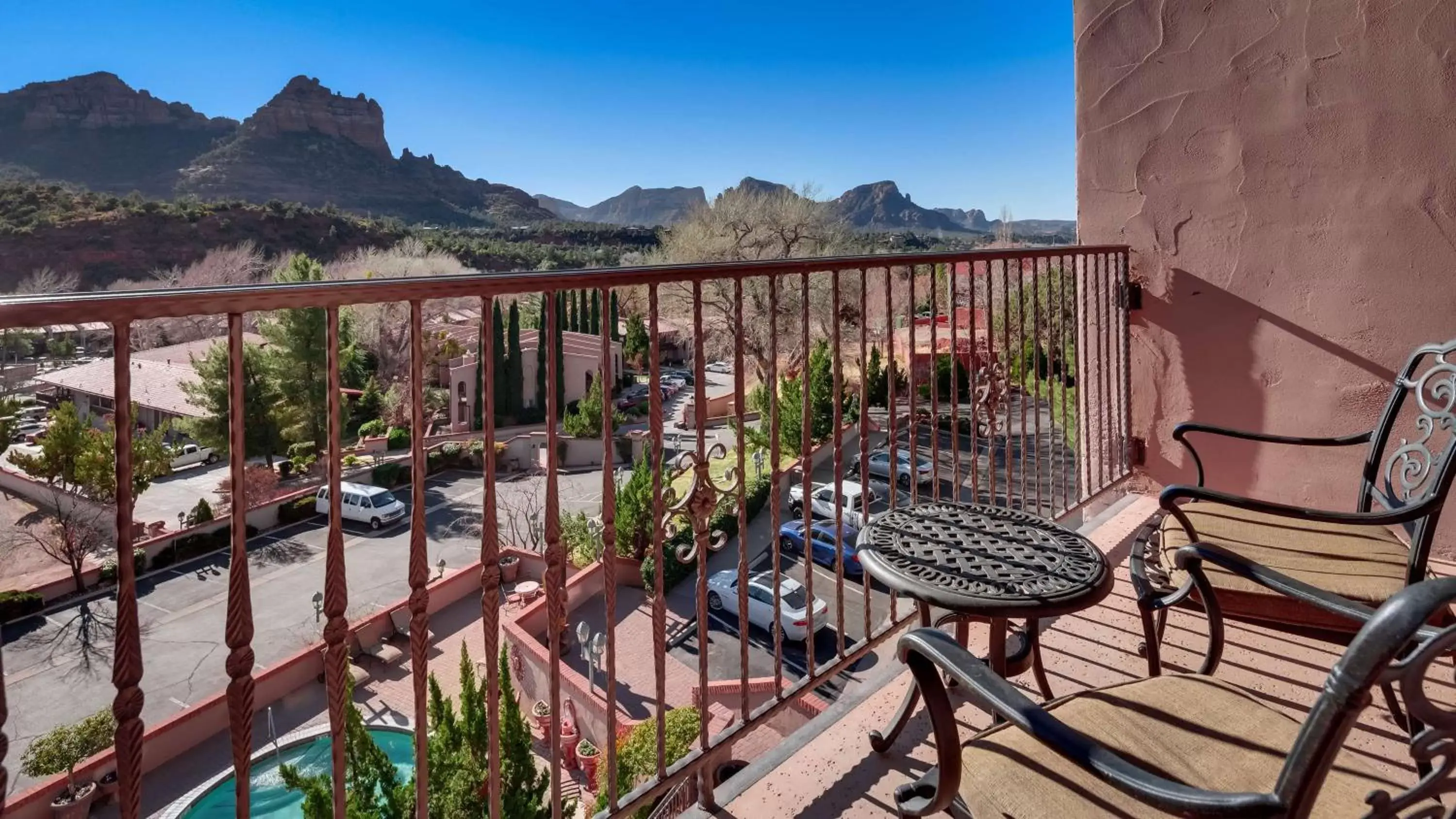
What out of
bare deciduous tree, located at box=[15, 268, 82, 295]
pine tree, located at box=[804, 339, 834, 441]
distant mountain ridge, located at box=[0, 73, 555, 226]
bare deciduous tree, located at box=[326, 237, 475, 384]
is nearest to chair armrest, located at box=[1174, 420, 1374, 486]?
pine tree, located at box=[804, 339, 834, 441]

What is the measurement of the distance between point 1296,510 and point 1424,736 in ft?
3.11

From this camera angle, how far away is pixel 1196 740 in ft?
3.36

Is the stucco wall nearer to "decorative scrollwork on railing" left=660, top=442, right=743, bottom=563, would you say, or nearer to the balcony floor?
the balcony floor

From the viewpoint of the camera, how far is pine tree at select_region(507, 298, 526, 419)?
25438mm

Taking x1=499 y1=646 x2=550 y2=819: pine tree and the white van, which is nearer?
x1=499 y1=646 x2=550 y2=819: pine tree

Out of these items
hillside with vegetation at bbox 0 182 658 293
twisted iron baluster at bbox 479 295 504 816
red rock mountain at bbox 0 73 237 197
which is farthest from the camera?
red rock mountain at bbox 0 73 237 197

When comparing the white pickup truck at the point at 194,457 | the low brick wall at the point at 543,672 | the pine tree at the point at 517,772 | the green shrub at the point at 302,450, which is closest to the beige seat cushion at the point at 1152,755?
the pine tree at the point at 517,772

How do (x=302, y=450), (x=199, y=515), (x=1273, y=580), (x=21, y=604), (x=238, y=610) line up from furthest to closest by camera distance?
(x=302, y=450) < (x=199, y=515) < (x=21, y=604) < (x=1273, y=580) < (x=238, y=610)

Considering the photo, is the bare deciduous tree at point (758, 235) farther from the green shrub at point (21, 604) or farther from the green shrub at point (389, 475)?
the green shrub at point (21, 604)

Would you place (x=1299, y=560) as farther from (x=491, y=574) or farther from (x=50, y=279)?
(x=50, y=279)

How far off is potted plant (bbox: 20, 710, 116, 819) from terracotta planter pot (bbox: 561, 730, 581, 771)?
5.31 m

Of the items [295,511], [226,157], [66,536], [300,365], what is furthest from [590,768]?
[226,157]

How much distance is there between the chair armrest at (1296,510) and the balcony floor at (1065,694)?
332mm

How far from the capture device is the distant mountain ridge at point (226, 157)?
6303 centimetres
